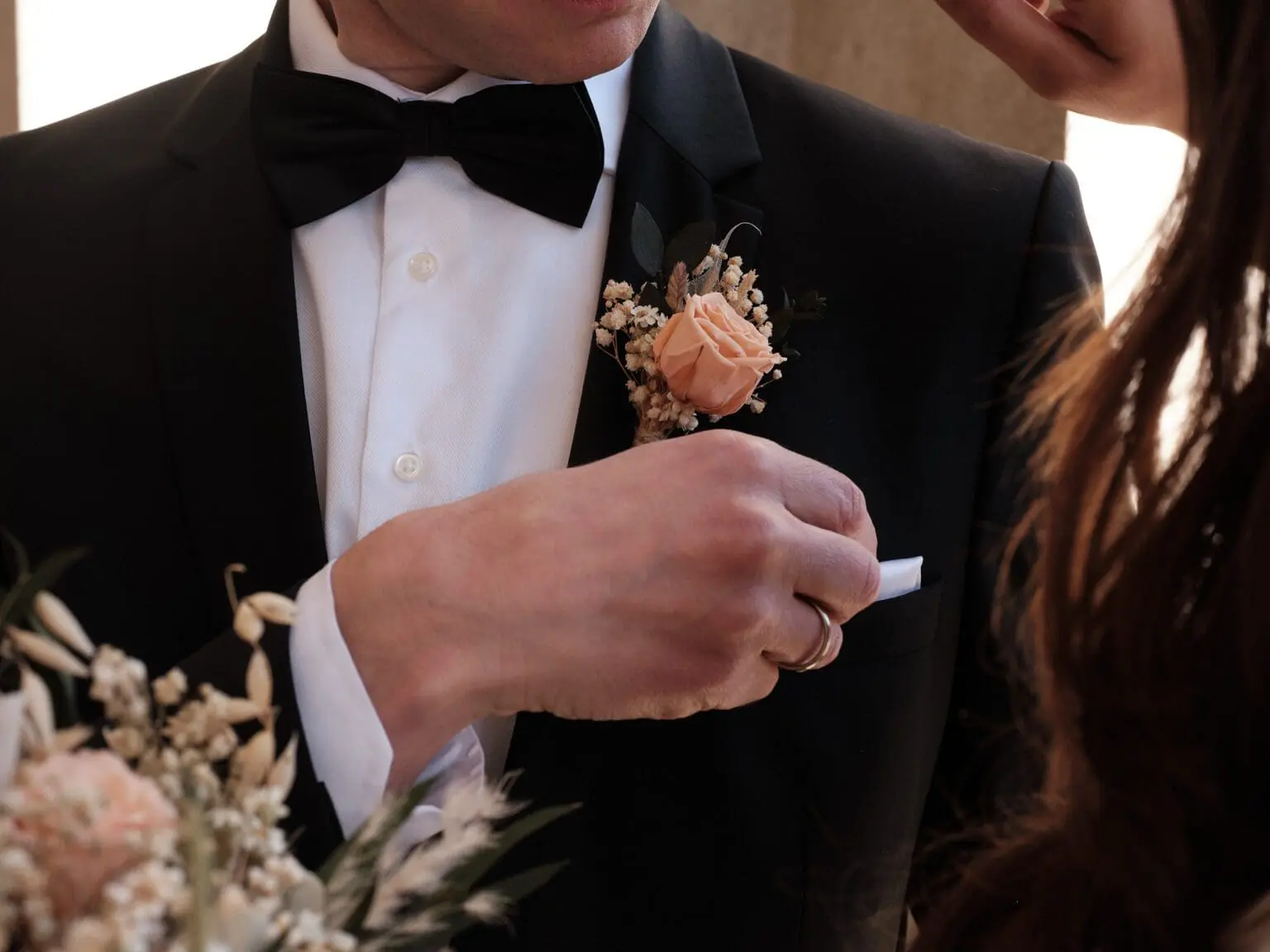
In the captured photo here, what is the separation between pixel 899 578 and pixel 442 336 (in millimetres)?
440

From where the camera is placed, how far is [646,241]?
1010mm

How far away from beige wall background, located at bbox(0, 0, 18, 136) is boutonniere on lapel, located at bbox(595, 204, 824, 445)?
3.98ft

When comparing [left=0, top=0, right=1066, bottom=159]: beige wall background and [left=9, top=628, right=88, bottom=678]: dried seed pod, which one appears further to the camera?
[left=0, top=0, right=1066, bottom=159]: beige wall background

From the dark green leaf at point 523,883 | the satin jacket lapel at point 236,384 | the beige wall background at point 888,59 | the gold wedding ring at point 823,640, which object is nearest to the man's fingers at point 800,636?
the gold wedding ring at point 823,640

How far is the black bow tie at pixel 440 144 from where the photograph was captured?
1.09 m

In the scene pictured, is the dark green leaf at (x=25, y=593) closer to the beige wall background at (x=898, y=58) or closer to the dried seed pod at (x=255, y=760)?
the dried seed pod at (x=255, y=760)

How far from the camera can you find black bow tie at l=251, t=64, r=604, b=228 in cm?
109

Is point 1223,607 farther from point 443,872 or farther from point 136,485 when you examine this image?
point 136,485

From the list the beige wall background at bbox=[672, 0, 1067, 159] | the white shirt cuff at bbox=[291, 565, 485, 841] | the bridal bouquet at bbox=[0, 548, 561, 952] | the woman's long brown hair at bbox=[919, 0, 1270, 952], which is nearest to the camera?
the bridal bouquet at bbox=[0, 548, 561, 952]

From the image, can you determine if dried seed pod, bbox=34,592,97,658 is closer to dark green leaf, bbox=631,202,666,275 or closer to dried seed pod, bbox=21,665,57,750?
dried seed pod, bbox=21,665,57,750

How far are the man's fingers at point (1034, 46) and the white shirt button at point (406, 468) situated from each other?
0.59 metres

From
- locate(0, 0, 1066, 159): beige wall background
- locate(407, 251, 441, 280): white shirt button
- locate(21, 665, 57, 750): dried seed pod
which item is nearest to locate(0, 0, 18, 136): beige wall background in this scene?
locate(0, 0, 1066, 159): beige wall background

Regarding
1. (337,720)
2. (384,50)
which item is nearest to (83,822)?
(337,720)

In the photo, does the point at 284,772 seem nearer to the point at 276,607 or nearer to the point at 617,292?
the point at 276,607
